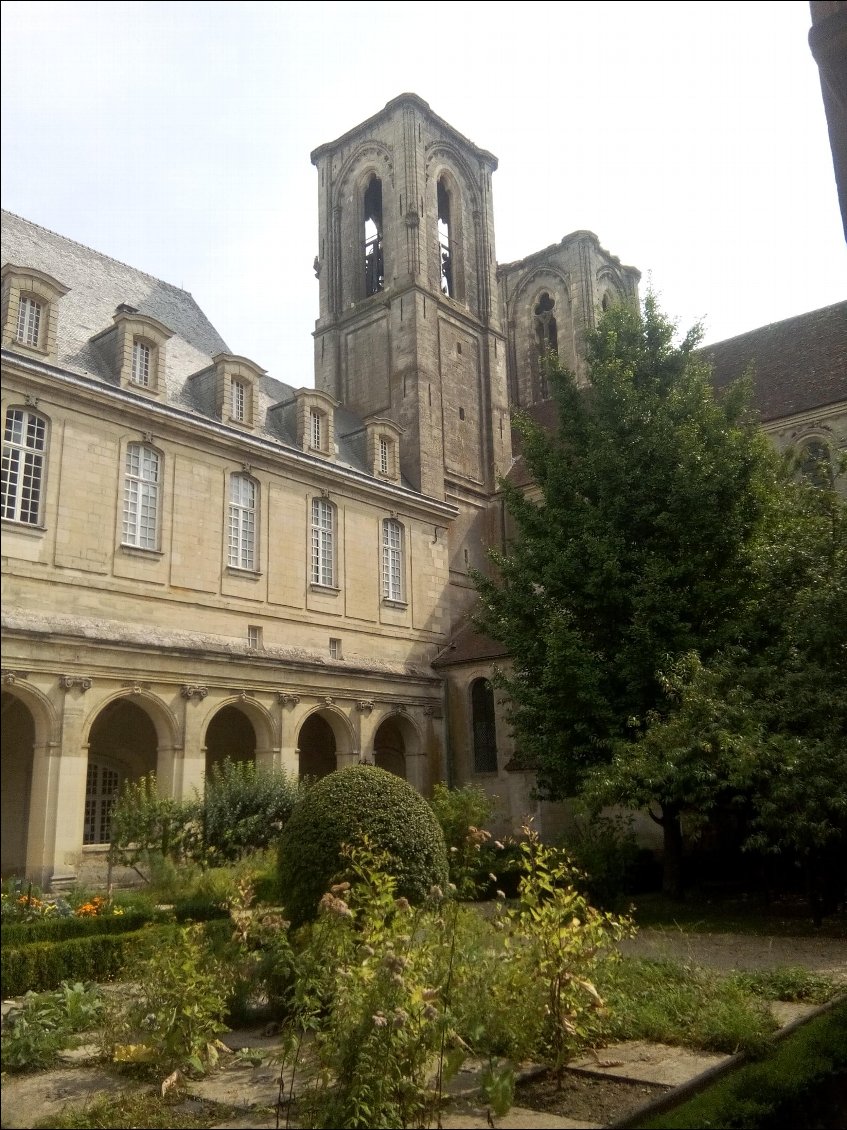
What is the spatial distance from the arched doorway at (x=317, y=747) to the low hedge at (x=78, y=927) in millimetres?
10539

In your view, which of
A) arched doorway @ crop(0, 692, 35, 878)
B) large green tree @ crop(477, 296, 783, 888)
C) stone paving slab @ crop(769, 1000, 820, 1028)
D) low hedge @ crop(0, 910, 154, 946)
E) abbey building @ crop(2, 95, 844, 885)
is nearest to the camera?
arched doorway @ crop(0, 692, 35, 878)

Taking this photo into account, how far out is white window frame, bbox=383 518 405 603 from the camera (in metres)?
21.4

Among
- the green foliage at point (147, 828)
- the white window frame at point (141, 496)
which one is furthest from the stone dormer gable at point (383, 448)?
the green foliage at point (147, 828)

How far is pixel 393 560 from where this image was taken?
71.8 feet

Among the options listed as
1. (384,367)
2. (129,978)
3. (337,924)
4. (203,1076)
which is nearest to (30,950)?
(129,978)

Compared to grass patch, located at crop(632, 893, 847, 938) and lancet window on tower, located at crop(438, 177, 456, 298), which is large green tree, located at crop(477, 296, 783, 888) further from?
lancet window on tower, located at crop(438, 177, 456, 298)

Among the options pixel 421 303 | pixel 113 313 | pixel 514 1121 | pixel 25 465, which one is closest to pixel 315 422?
pixel 113 313

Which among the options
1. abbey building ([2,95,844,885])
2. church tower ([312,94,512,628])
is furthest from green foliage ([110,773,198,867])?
church tower ([312,94,512,628])

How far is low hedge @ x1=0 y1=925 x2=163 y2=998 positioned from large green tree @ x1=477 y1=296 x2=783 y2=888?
25.6 feet

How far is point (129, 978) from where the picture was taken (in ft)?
24.3

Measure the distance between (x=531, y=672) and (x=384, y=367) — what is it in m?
14.3

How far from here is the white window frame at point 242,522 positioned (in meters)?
16.2

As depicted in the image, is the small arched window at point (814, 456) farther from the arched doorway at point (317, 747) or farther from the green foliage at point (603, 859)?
the arched doorway at point (317, 747)

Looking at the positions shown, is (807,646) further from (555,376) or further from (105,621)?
(105,621)
